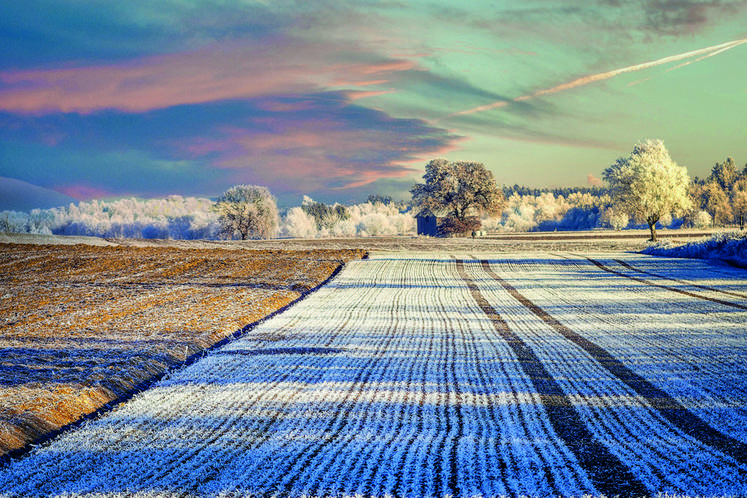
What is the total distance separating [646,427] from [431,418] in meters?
2.37

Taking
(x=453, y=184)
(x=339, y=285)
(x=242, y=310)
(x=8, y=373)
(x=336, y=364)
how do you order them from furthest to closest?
1. (x=453, y=184)
2. (x=339, y=285)
3. (x=242, y=310)
4. (x=336, y=364)
5. (x=8, y=373)

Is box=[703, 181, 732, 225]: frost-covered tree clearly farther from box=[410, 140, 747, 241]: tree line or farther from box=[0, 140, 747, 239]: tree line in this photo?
box=[410, 140, 747, 241]: tree line

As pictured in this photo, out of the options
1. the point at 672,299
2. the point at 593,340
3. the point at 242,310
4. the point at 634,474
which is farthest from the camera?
the point at 672,299

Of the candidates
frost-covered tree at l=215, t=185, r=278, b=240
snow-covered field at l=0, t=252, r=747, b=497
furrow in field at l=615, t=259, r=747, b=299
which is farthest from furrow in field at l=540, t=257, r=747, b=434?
frost-covered tree at l=215, t=185, r=278, b=240

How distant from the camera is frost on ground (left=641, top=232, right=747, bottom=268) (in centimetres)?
2780

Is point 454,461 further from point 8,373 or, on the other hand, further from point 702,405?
point 8,373

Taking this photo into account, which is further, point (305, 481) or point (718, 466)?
point (718, 466)

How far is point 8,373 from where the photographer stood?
7195 mm

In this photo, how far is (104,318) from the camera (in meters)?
11.8

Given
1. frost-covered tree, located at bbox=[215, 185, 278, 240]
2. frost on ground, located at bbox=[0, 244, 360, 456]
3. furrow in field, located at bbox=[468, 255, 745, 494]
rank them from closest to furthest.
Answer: furrow in field, located at bbox=[468, 255, 745, 494], frost on ground, located at bbox=[0, 244, 360, 456], frost-covered tree, located at bbox=[215, 185, 278, 240]

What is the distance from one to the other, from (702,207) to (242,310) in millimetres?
157340

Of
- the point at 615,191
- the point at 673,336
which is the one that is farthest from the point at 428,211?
the point at 673,336

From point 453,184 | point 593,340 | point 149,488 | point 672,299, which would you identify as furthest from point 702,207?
point 149,488

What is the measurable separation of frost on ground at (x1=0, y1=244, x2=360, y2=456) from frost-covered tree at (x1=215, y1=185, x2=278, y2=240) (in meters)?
39.3
